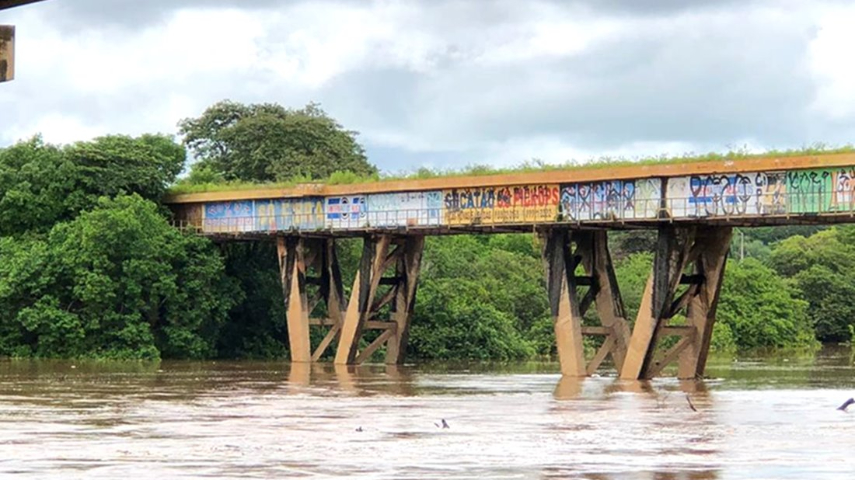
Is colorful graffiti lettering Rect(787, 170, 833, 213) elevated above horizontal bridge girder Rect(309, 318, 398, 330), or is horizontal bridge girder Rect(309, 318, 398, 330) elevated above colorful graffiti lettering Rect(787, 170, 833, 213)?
colorful graffiti lettering Rect(787, 170, 833, 213)

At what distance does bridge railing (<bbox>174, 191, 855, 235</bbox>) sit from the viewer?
38688mm

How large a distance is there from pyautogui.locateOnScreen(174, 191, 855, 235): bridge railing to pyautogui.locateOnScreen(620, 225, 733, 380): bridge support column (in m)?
0.88

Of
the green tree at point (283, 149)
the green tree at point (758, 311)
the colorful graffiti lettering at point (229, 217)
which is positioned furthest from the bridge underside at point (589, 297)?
the green tree at point (758, 311)

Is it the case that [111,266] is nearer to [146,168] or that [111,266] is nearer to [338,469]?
[146,168]

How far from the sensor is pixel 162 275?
54.2m

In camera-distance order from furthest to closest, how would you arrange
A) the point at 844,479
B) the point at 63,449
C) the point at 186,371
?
the point at 186,371 → the point at 63,449 → the point at 844,479

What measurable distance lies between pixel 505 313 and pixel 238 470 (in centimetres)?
5058

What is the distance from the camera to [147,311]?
2170 inches

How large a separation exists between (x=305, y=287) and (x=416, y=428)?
31.3 m

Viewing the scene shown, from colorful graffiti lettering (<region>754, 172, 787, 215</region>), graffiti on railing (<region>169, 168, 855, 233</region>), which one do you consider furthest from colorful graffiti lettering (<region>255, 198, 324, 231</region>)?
colorful graffiti lettering (<region>754, 172, 787, 215</region>)

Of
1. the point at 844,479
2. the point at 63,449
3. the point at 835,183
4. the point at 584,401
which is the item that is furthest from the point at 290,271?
the point at 844,479

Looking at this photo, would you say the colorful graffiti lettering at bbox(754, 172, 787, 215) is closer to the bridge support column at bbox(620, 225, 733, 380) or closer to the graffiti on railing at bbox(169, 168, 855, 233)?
the graffiti on railing at bbox(169, 168, 855, 233)

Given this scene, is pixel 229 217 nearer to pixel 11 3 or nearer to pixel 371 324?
pixel 371 324

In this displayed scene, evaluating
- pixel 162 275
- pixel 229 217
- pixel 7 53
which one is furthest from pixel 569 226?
pixel 7 53
